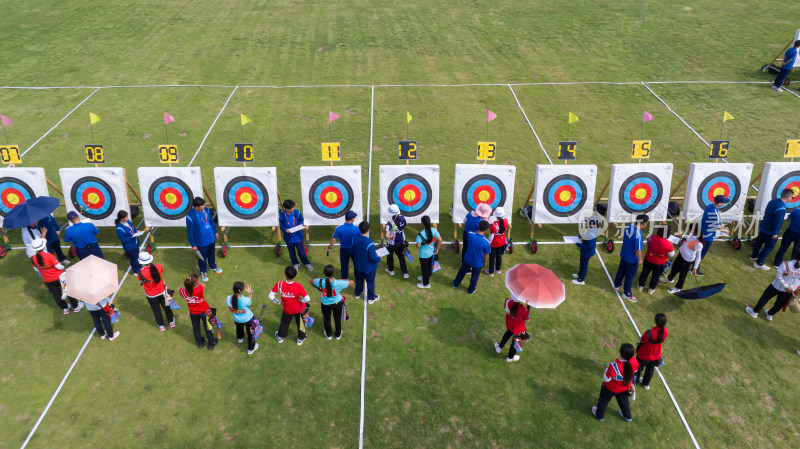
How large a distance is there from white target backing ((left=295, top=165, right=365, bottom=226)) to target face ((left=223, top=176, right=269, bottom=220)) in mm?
1098

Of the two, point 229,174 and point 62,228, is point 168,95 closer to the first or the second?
point 62,228

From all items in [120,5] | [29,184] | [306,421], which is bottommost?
[306,421]

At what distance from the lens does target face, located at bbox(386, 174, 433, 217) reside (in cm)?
1330

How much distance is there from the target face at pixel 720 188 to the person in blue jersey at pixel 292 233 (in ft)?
34.7

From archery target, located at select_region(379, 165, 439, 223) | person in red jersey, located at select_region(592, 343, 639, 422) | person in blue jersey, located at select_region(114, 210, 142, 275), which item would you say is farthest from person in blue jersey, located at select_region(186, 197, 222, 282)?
person in red jersey, located at select_region(592, 343, 639, 422)

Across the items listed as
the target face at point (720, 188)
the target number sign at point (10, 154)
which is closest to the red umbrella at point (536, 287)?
the target face at point (720, 188)

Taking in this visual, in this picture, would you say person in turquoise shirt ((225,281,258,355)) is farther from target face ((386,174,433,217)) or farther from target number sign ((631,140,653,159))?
target number sign ((631,140,653,159))

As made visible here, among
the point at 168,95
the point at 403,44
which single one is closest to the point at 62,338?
the point at 168,95

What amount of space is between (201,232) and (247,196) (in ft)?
6.89

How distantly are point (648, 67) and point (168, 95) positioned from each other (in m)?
22.3

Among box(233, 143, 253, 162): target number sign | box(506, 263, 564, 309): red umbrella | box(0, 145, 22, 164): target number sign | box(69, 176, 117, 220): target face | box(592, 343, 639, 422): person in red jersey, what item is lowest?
box(592, 343, 639, 422): person in red jersey

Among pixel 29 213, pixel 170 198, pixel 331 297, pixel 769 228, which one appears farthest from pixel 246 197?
pixel 769 228

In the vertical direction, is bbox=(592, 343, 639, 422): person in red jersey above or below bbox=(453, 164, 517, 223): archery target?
below

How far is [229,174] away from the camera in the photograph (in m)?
13.2
